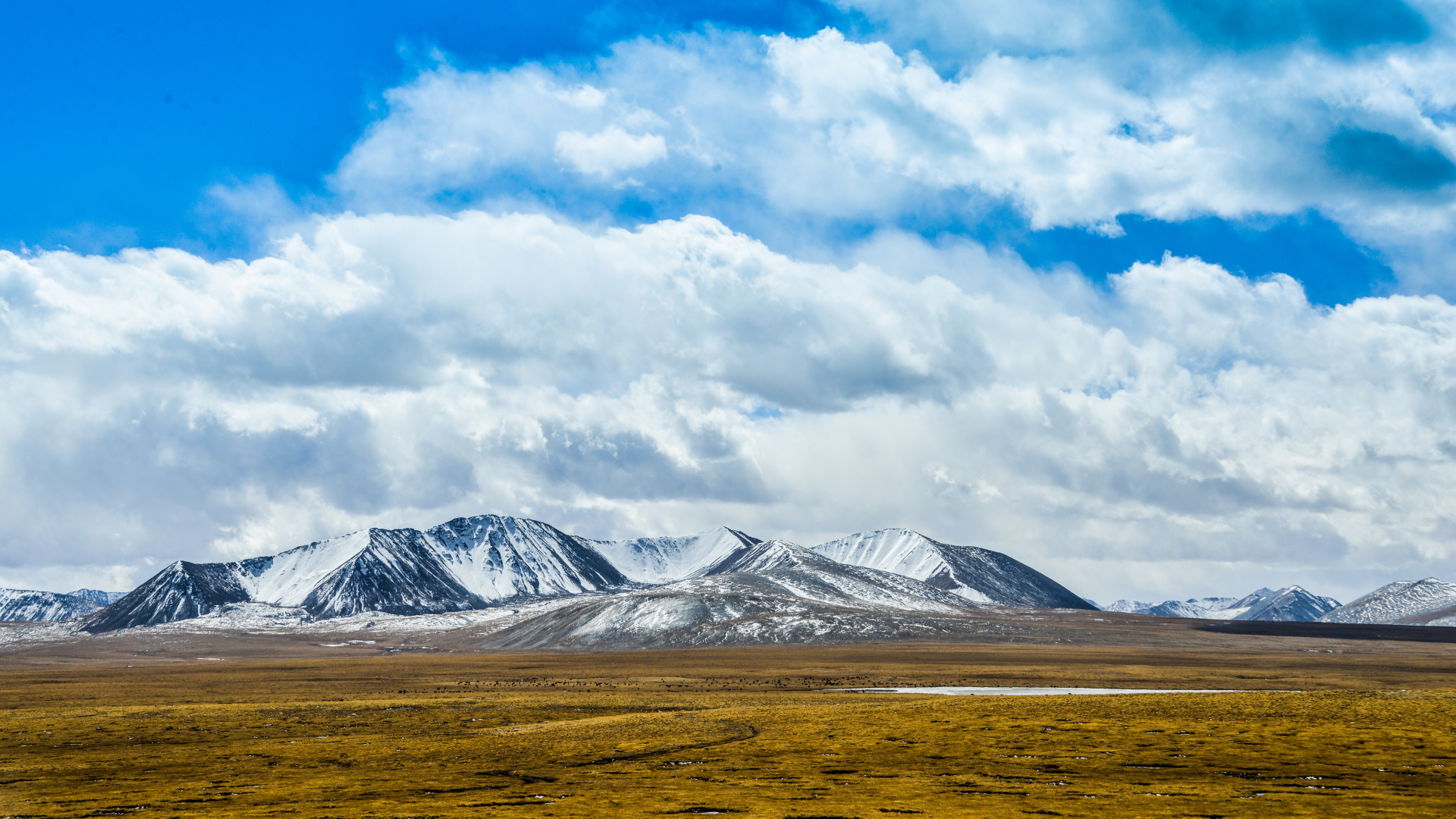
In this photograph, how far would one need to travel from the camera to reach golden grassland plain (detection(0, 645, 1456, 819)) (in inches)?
1714

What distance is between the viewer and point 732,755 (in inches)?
2341

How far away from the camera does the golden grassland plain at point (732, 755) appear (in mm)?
43531

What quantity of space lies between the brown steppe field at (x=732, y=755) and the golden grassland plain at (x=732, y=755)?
254 millimetres

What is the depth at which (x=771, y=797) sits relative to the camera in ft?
147

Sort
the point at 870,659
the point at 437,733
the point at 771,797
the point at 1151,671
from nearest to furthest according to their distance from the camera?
the point at 771,797 → the point at 437,733 → the point at 1151,671 → the point at 870,659

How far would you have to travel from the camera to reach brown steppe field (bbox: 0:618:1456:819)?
1713 inches

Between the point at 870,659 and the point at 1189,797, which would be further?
the point at 870,659

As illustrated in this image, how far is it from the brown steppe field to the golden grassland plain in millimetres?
254

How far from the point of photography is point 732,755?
59.5m

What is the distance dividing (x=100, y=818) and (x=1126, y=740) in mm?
51731

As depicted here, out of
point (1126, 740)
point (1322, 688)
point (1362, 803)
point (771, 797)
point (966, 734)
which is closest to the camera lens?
point (1362, 803)

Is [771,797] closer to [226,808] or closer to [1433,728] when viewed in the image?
[226,808]

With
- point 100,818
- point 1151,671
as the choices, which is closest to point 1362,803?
point 100,818

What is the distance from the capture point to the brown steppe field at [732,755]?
143 feet
